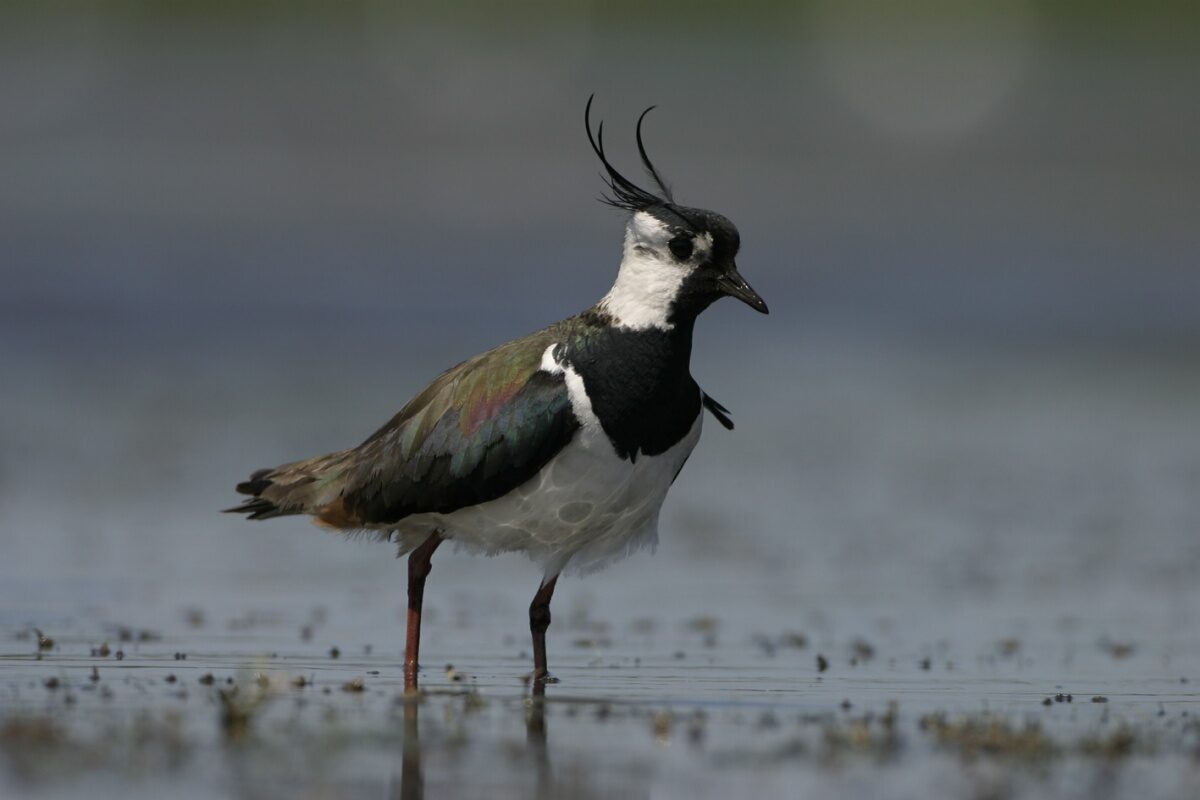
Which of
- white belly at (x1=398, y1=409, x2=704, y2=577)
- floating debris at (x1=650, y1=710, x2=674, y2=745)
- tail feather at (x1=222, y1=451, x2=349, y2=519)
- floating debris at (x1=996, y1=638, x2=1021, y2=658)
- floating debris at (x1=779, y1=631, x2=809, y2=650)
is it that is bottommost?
floating debris at (x1=650, y1=710, x2=674, y2=745)

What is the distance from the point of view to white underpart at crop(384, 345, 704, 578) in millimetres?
8398

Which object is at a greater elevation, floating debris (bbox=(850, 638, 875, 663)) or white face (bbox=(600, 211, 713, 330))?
white face (bbox=(600, 211, 713, 330))

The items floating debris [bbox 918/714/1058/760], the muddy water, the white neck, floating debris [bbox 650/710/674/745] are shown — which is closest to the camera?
the muddy water

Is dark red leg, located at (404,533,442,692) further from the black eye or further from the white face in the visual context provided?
the black eye

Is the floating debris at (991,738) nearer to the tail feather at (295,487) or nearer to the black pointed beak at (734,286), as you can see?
the black pointed beak at (734,286)

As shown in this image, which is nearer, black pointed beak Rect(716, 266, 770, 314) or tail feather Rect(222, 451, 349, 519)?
black pointed beak Rect(716, 266, 770, 314)

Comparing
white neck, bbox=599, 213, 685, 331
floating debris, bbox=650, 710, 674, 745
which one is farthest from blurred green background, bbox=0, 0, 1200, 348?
floating debris, bbox=650, 710, 674, 745

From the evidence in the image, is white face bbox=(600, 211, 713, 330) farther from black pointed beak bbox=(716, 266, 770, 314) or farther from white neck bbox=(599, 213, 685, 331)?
black pointed beak bbox=(716, 266, 770, 314)

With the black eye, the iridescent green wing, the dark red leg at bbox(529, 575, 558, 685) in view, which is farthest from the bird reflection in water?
the black eye

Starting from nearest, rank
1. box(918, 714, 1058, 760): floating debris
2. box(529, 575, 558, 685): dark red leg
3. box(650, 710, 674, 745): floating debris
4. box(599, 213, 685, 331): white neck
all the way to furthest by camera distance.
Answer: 1. box(918, 714, 1058, 760): floating debris
2. box(650, 710, 674, 745): floating debris
3. box(599, 213, 685, 331): white neck
4. box(529, 575, 558, 685): dark red leg

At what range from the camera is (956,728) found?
7293mm

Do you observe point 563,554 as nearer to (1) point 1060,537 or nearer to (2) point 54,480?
(1) point 1060,537

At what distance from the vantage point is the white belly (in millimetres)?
8406

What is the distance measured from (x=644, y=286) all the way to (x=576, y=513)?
0.93 metres
